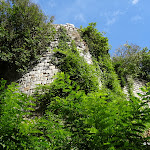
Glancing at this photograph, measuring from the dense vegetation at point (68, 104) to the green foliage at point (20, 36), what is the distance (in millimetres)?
37

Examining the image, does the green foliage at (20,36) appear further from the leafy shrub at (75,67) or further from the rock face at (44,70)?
the leafy shrub at (75,67)

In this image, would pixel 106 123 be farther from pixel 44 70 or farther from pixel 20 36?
pixel 20 36

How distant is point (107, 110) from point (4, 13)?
266 inches

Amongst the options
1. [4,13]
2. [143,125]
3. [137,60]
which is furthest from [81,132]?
[137,60]

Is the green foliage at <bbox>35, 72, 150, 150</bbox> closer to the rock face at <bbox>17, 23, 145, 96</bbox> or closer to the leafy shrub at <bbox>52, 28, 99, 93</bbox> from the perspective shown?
the leafy shrub at <bbox>52, 28, 99, 93</bbox>

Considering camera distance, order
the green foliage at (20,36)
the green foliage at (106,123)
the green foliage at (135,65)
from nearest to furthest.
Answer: the green foliage at (106,123)
the green foliage at (20,36)
the green foliage at (135,65)

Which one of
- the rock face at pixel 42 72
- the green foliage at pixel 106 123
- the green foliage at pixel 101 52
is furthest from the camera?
the green foliage at pixel 101 52

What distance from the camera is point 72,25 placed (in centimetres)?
858

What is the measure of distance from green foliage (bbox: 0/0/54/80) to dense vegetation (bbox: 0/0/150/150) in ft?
0.12

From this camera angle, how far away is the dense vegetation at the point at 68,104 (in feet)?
6.79

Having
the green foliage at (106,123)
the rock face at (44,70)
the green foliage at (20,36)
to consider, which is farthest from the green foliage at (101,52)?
the green foliage at (106,123)

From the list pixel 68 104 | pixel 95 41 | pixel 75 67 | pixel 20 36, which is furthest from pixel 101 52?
pixel 68 104

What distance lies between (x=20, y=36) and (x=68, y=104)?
527 cm

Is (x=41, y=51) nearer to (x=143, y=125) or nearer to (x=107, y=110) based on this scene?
(x=107, y=110)
